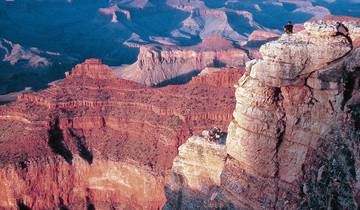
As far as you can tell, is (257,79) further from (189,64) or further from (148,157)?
(189,64)

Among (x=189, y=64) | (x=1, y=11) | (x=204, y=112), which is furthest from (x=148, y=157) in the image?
(x=1, y=11)

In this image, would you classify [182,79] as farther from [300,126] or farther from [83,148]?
[300,126]

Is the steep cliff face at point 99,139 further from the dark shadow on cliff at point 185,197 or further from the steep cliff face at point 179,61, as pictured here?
the steep cliff face at point 179,61

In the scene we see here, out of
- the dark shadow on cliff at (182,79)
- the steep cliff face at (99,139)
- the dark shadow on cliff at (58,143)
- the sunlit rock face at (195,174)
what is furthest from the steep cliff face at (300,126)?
the dark shadow on cliff at (182,79)

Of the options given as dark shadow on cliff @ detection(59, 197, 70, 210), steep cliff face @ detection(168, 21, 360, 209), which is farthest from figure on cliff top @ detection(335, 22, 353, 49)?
dark shadow on cliff @ detection(59, 197, 70, 210)

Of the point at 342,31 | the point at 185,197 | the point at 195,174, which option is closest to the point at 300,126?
the point at 342,31

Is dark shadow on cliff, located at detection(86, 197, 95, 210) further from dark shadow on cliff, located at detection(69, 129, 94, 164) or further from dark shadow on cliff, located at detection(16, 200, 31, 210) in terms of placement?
dark shadow on cliff, located at detection(16, 200, 31, 210)
